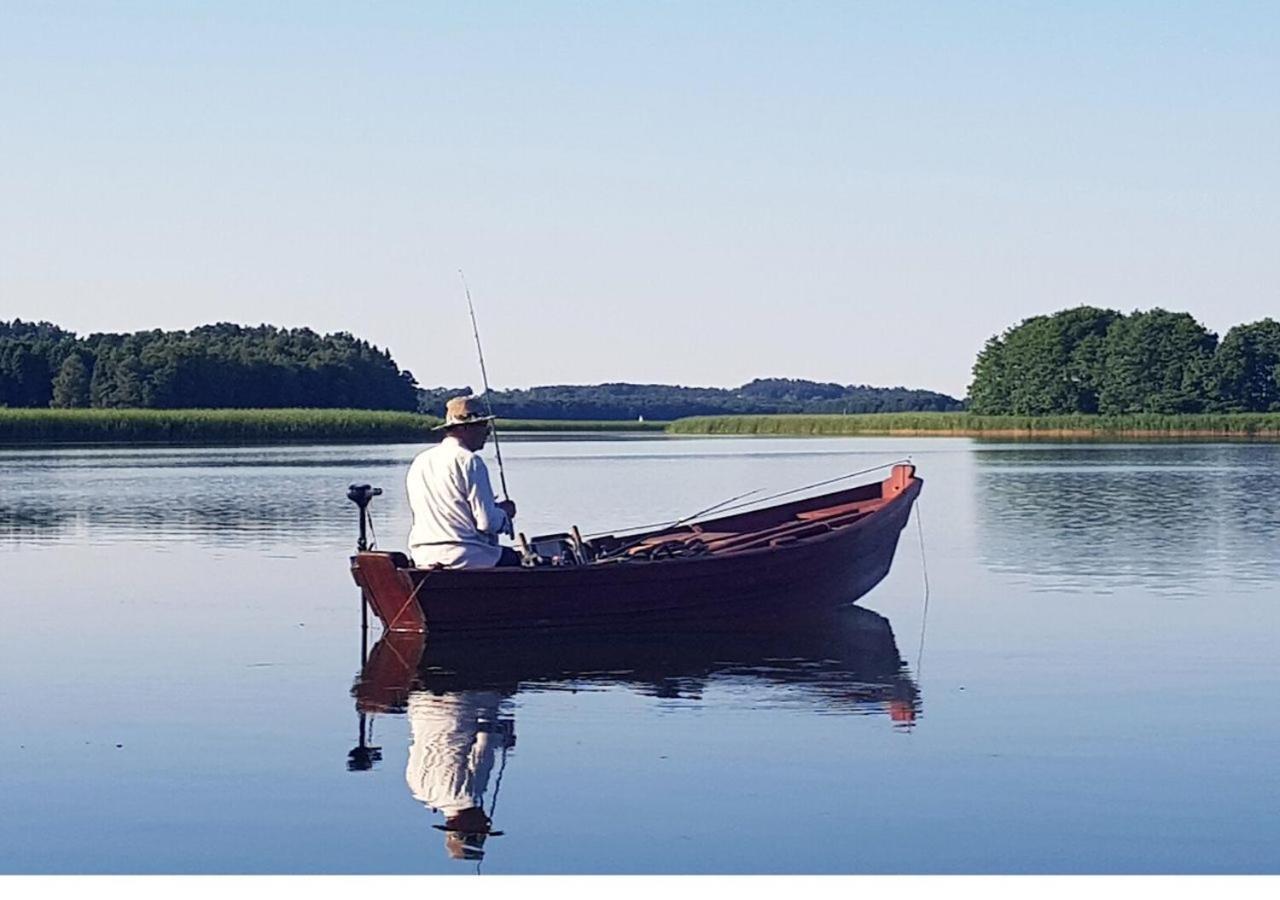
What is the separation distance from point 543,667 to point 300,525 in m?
15.0

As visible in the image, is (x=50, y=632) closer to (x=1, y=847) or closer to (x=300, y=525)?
(x=1, y=847)

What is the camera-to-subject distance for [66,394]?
104312mm

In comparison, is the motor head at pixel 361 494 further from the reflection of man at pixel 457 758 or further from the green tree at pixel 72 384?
the green tree at pixel 72 384

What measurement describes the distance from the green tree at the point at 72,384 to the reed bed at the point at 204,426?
77.5ft

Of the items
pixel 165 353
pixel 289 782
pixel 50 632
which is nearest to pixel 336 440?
pixel 165 353

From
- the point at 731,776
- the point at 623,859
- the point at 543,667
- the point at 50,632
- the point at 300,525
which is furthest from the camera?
the point at 300,525

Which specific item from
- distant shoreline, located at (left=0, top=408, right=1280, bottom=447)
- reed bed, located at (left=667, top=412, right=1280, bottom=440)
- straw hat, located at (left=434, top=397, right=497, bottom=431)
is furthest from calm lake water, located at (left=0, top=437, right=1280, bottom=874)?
reed bed, located at (left=667, top=412, right=1280, bottom=440)

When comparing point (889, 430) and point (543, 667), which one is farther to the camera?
point (889, 430)

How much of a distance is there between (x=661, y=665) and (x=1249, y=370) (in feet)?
312

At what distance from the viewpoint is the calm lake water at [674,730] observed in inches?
309

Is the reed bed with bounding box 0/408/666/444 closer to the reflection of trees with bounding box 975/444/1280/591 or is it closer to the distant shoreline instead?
the distant shoreline

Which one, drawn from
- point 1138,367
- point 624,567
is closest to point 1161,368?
point 1138,367

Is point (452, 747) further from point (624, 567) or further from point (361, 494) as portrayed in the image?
point (361, 494)
